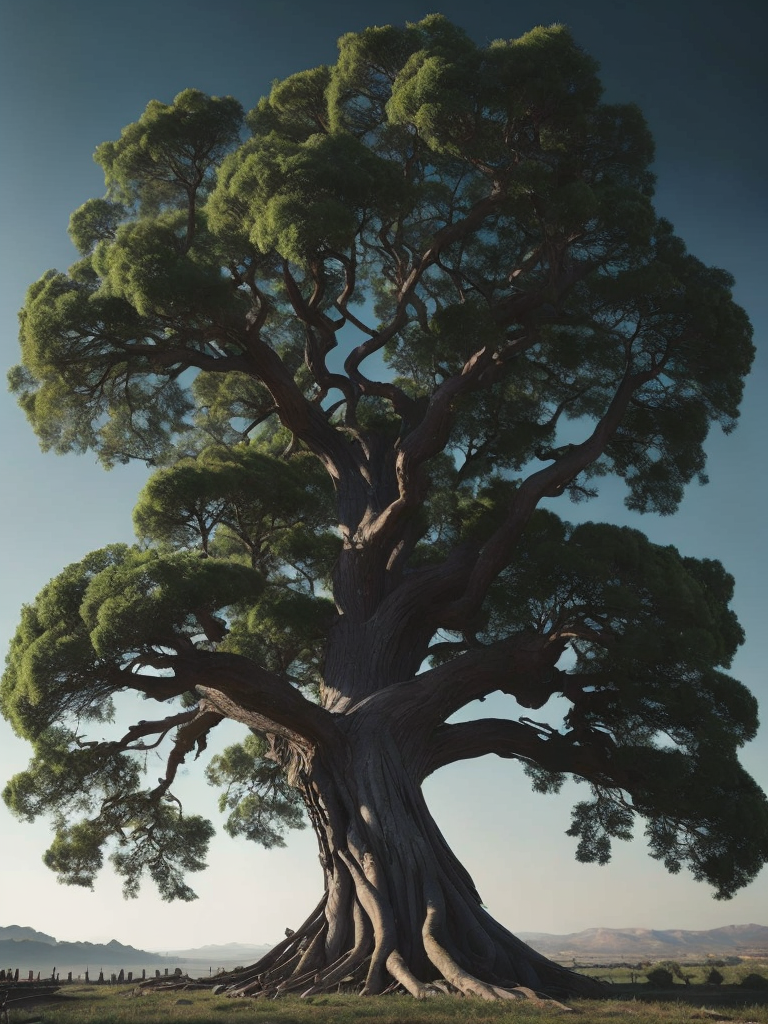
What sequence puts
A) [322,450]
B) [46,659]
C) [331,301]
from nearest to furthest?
1. [46,659]
2. [322,450]
3. [331,301]

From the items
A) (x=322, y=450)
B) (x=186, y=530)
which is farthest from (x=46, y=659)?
(x=322, y=450)

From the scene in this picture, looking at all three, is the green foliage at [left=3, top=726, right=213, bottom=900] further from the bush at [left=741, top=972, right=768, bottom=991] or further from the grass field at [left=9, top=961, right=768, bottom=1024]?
the bush at [left=741, top=972, right=768, bottom=991]

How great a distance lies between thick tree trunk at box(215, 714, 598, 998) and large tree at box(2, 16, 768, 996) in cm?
4

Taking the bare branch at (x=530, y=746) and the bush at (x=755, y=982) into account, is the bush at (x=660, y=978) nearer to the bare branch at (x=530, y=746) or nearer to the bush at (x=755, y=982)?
the bush at (x=755, y=982)

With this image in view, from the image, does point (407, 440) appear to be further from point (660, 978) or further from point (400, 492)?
point (660, 978)

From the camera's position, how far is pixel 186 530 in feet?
37.8

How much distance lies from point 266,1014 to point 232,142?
11.5 metres

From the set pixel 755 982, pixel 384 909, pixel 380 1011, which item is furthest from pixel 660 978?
pixel 380 1011

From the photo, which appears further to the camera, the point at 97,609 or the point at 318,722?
the point at 318,722

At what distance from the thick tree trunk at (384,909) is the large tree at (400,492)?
0.04 metres

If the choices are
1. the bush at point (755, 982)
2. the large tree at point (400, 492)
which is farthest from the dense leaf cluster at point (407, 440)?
the bush at point (755, 982)

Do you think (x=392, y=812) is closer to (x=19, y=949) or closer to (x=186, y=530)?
(x=186, y=530)

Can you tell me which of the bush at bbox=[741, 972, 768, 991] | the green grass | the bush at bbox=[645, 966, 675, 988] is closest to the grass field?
the green grass

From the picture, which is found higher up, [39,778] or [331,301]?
[331,301]
